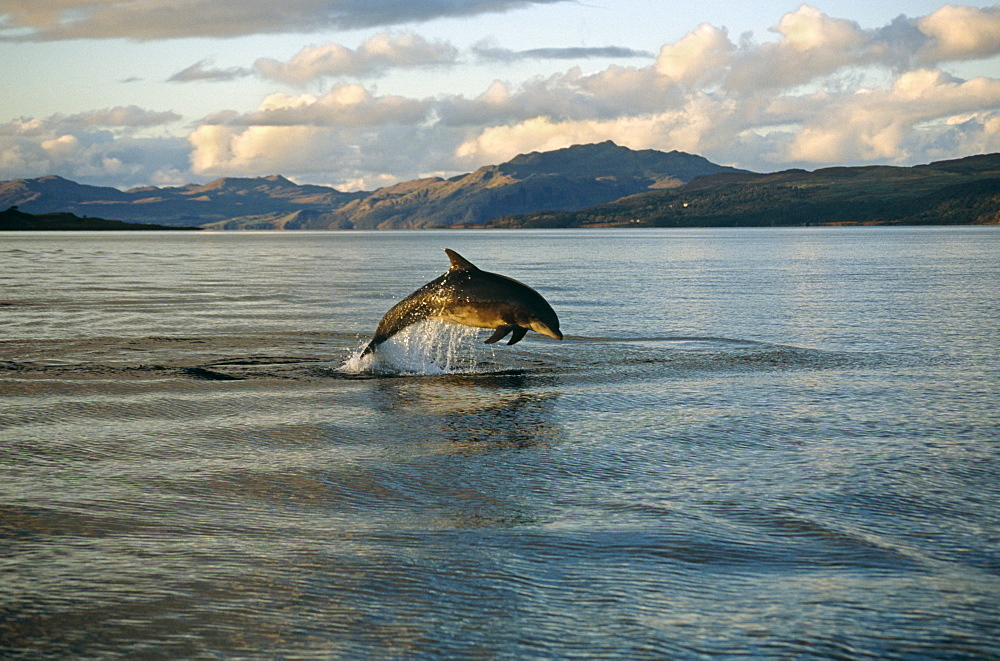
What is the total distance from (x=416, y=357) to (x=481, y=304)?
2.61 m

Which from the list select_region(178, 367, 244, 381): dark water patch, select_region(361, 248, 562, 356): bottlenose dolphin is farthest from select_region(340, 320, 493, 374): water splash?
select_region(178, 367, 244, 381): dark water patch

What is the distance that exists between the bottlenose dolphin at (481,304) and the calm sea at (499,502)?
3.79 ft

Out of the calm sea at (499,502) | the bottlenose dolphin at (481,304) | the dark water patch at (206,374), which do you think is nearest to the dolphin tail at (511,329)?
the bottlenose dolphin at (481,304)

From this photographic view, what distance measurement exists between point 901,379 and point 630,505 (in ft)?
33.4

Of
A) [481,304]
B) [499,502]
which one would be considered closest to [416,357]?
[481,304]

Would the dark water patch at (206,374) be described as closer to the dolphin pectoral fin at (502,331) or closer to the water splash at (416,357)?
the water splash at (416,357)

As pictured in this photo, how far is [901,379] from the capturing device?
1744 centimetres

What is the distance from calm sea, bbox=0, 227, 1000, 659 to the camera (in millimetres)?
6422

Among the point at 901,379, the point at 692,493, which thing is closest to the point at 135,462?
the point at 692,493

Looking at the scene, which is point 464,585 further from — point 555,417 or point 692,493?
point 555,417

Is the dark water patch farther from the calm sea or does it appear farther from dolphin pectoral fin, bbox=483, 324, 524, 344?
dolphin pectoral fin, bbox=483, 324, 524, 344

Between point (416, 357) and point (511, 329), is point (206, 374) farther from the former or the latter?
point (511, 329)

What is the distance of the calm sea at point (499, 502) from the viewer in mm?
6422

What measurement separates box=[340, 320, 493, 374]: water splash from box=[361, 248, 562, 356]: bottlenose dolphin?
434 mm
